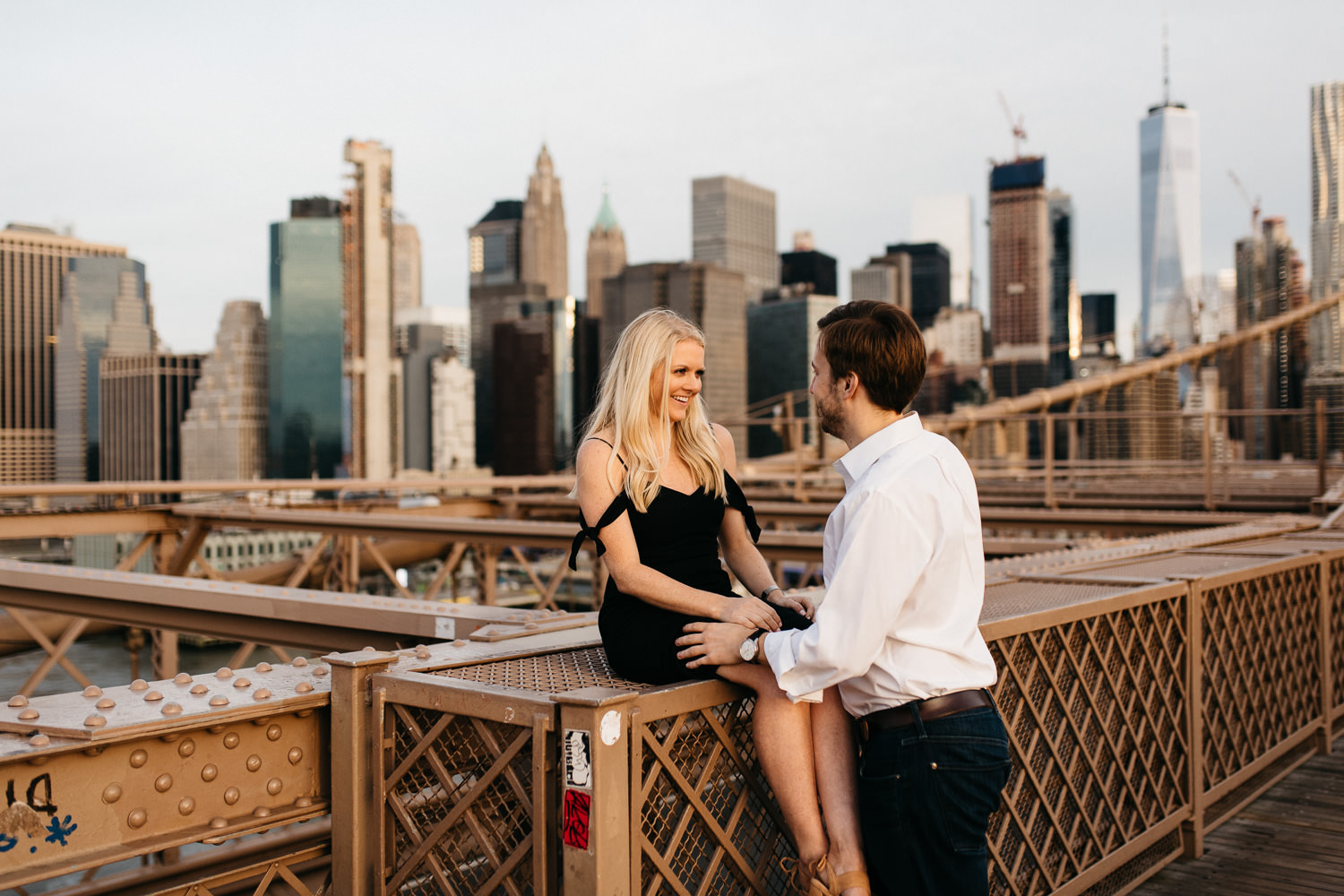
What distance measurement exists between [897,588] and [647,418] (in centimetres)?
80

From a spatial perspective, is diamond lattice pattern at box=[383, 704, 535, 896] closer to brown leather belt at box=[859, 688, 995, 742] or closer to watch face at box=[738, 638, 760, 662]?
watch face at box=[738, 638, 760, 662]

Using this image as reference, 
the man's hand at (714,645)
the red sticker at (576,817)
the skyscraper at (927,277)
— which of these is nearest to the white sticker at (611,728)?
the red sticker at (576,817)

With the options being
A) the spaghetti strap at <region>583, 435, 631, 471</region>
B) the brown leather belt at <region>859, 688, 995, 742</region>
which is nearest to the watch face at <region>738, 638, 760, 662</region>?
the brown leather belt at <region>859, 688, 995, 742</region>

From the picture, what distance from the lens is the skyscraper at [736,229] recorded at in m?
181

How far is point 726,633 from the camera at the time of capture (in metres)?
2.15

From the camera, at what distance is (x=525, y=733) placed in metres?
1.94

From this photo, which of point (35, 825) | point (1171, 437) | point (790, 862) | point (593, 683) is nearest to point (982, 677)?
point (790, 862)

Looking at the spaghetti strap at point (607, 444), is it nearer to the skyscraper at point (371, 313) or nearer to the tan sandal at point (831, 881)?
the tan sandal at point (831, 881)

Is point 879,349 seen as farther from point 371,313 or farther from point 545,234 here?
point 545,234

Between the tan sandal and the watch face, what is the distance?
447 millimetres

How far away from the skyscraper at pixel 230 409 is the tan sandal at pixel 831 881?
127m

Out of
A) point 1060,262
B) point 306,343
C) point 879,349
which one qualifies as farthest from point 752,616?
point 1060,262

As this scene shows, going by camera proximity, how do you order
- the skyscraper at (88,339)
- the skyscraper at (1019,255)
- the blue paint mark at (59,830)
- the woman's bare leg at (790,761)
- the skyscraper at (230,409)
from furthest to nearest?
the skyscraper at (1019,255)
the skyscraper at (230,409)
the skyscraper at (88,339)
the woman's bare leg at (790,761)
the blue paint mark at (59,830)

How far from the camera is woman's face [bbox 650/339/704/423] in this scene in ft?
8.25
